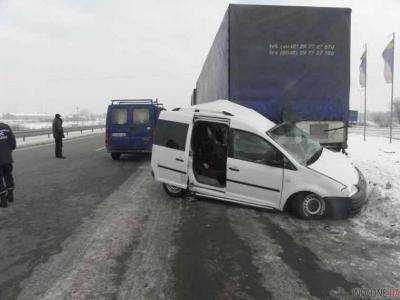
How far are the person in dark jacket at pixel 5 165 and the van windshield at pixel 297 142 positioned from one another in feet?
16.4

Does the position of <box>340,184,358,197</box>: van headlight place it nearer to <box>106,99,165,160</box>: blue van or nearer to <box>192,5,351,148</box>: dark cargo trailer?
<box>192,5,351,148</box>: dark cargo trailer

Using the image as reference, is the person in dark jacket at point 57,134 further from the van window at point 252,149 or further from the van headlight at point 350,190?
the van headlight at point 350,190

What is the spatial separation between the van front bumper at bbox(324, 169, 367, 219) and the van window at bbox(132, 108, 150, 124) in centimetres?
912

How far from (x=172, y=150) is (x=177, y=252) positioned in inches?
130

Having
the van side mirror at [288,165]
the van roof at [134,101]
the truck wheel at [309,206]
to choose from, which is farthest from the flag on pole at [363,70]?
the truck wheel at [309,206]

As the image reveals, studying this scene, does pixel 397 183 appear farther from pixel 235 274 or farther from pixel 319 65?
pixel 235 274

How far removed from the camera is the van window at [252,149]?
677 centimetres

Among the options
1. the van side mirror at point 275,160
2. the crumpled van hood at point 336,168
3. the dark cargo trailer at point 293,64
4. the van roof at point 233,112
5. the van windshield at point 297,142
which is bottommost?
the crumpled van hood at point 336,168

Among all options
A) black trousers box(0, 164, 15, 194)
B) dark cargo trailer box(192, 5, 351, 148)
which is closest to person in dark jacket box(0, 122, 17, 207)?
black trousers box(0, 164, 15, 194)

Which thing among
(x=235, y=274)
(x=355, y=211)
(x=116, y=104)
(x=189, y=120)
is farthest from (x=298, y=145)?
(x=116, y=104)

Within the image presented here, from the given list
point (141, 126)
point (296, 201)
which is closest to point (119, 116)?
point (141, 126)

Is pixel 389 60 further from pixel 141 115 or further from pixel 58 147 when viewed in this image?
pixel 58 147

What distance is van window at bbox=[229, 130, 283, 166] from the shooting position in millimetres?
6766

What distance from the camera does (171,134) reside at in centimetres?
808
